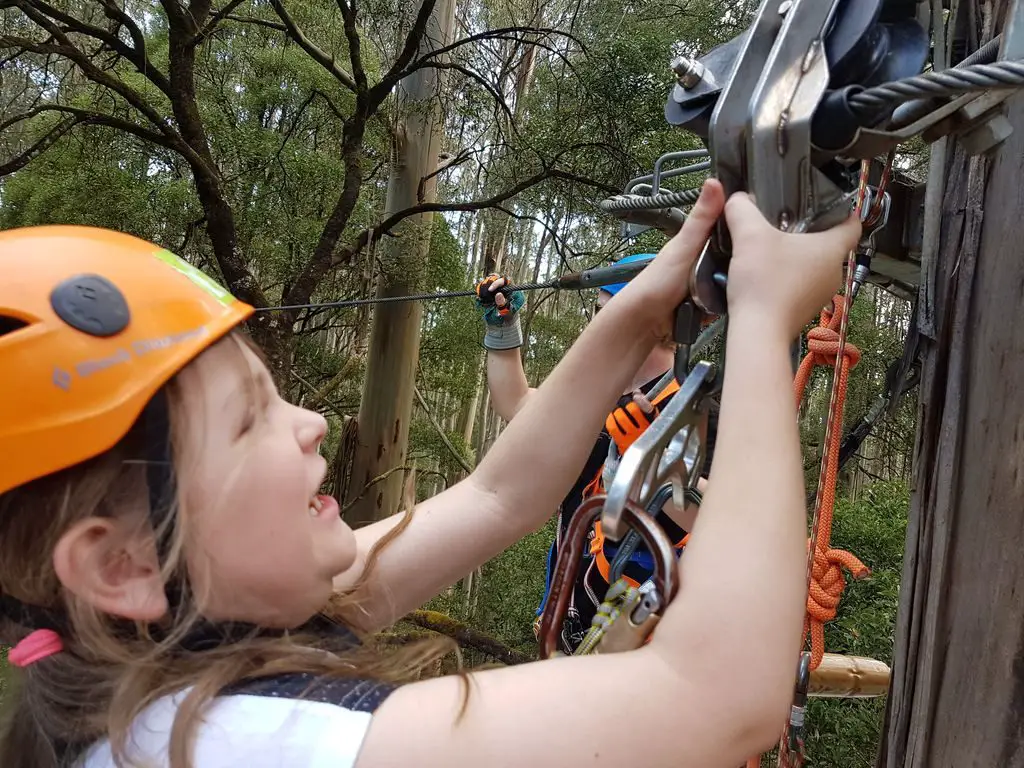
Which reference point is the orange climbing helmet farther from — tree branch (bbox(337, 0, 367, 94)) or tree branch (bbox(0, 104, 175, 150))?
tree branch (bbox(337, 0, 367, 94))

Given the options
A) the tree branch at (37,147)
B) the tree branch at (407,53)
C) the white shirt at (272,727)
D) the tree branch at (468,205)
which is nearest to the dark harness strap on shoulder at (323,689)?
the white shirt at (272,727)

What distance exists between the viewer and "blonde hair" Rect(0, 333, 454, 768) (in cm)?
62

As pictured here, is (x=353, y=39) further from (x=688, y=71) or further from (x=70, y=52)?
(x=688, y=71)

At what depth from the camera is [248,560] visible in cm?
65

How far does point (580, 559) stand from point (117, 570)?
405mm

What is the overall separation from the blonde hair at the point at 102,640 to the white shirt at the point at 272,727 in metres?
0.02

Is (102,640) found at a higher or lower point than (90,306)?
lower

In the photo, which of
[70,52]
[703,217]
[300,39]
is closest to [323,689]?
[703,217]

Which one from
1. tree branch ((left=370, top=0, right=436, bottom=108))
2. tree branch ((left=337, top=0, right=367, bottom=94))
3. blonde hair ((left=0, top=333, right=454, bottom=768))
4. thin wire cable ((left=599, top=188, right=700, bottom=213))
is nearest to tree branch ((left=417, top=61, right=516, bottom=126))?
tree branch ((left=370, top=0, right=436, bottom=108))

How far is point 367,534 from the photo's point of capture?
Result: 0.98 meters

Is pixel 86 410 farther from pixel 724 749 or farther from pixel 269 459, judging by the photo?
pixel 724 749

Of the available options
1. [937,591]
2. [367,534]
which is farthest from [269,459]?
[937,591]

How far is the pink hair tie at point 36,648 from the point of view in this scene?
0.64m

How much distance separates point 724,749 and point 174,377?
54 centimetres
